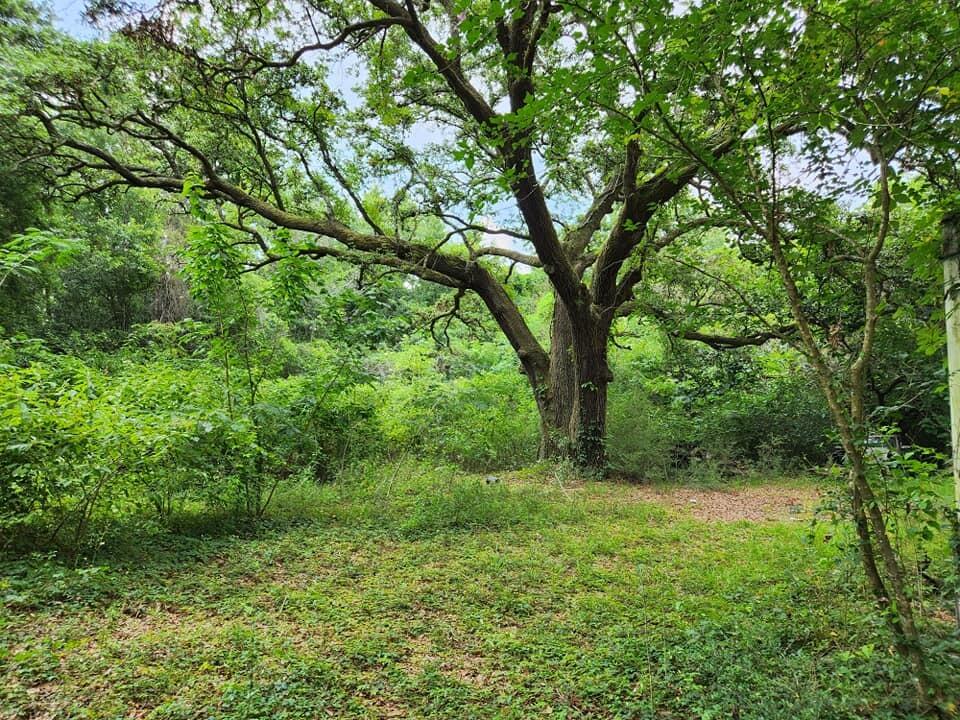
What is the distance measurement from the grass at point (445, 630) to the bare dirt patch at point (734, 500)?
110 centimetres

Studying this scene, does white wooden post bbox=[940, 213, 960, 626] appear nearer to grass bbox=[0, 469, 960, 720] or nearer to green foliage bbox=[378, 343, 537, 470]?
grass bbox=[0, 469, 960, 720]

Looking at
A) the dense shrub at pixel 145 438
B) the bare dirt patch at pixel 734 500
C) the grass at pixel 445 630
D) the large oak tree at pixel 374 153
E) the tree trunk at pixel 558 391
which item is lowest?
the grass at pixel 445 630

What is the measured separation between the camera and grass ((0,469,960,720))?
2.23 m

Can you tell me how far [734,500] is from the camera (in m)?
6.83

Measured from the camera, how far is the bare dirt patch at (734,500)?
5820 mm

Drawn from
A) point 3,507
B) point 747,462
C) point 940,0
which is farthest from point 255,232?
point 747,462

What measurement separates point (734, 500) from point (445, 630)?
5338 mm

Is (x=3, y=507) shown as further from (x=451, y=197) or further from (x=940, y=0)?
(x=451, y=197)

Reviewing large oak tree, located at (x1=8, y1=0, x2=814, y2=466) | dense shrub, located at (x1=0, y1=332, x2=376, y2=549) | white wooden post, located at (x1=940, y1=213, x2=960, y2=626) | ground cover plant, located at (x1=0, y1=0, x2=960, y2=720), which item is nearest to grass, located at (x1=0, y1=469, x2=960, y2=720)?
ground cover plant, located at (x1=0, y1=0, x2=960, y2=720)

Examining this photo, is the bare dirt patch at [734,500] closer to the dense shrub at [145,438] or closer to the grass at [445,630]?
the grass at [445,630]

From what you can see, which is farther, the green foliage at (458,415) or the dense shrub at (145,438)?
the green foliage at (458,415)

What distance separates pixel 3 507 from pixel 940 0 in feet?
19.5

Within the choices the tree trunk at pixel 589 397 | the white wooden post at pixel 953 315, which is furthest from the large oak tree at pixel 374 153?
the white wooden post at pixel 953 315

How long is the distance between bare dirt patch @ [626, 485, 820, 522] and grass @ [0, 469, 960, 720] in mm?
1099
